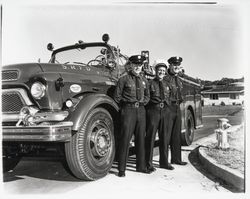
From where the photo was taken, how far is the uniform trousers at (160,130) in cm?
514

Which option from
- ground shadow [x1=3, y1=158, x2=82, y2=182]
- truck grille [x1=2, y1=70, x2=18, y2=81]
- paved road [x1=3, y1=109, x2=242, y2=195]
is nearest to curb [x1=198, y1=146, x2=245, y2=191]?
paved road [x1=3, y1=109, x2=242, y2=195]

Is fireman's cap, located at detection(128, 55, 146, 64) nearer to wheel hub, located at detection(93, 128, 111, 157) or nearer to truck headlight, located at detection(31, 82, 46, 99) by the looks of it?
wheel hub, located at detection(93, 128, 111, 157)

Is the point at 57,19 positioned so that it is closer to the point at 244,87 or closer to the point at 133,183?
the point at 133,183

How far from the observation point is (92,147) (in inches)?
177

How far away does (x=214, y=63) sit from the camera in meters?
5.48

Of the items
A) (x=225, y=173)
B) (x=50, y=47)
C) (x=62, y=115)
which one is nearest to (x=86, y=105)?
(x=62, y=115)

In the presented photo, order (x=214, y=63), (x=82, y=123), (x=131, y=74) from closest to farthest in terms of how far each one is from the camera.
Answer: (x=82, y=123)
(x=131, y=74)
(x=214, y=63)

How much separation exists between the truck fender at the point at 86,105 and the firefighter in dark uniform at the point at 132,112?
16cm

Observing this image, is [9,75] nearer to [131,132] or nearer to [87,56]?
[87,56]

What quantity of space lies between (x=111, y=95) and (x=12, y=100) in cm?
155

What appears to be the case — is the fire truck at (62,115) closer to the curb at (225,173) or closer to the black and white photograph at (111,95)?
the black and white photograph at (111,95)

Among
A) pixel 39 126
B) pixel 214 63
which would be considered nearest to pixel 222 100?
pixel 214 63

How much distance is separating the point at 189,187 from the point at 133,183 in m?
0.78

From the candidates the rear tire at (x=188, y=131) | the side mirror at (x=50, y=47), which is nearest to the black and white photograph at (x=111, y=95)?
the side mirror at (x=50, y=47)
